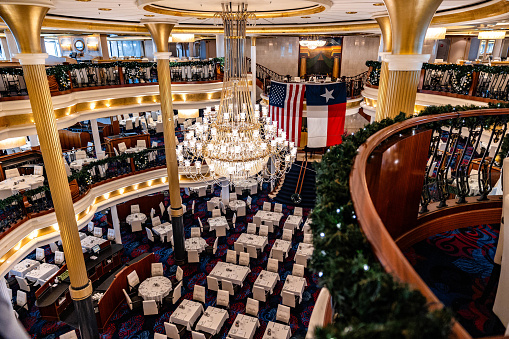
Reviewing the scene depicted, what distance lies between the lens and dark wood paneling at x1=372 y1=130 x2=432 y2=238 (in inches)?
137

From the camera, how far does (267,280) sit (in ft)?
31.5

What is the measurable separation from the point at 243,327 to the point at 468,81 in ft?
29.2

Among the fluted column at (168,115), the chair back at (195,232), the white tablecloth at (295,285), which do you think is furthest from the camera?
the chair back at (195,232)

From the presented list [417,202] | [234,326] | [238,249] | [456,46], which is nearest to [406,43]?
[417,202]

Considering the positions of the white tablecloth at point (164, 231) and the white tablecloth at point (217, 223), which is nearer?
the white tablecloth at point (164, 231)

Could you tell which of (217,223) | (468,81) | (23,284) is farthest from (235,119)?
(23,284)

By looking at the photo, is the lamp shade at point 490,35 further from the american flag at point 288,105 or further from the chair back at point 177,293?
the chair back at point 177,293

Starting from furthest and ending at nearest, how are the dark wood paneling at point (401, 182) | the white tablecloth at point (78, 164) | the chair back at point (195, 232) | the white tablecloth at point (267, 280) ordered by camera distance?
the white tablecloth at point (78, 164) → the chair back at point (195, 232) → the white tablecloth at point (267, 280) → the dark wood paneling at point (401, 182)

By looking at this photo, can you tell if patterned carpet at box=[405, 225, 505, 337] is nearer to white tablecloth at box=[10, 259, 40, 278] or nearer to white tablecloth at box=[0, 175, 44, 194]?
white tablecloth at box=[0, 175, 44, 194]

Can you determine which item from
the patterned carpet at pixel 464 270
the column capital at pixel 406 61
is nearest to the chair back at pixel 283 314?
the patterned carpet at pixel 464 270

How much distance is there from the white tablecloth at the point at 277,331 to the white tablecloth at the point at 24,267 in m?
8.24

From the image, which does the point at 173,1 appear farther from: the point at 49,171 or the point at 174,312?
the point at 174,312

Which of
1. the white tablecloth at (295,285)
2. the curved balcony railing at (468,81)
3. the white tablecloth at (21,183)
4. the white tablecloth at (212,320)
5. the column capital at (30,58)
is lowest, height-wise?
the white tablecloth at (212,320)

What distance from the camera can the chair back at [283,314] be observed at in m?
8.27
